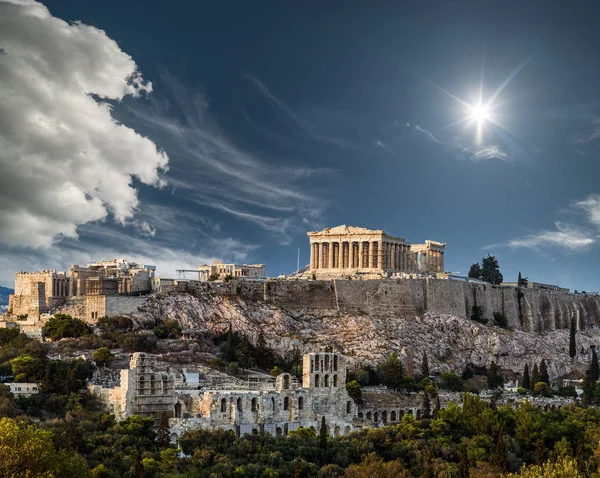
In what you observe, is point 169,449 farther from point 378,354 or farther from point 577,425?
point 378,354

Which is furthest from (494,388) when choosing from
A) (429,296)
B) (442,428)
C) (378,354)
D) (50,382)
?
(50,382)

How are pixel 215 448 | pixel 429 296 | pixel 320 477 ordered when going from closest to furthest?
pixel 320 477, pixel 215 448, pixel 429 296

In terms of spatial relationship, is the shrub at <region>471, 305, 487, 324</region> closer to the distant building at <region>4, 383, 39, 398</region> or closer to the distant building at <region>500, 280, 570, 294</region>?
the distant building at <region>500, 280, 570, 294</region>

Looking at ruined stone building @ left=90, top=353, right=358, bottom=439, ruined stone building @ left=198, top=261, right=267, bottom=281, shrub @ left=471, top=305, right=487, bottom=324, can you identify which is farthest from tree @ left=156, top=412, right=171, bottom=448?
ruined stone building @ left=198, top=261, right=267, bottom=281

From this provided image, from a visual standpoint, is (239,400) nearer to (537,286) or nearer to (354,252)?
(354,252)

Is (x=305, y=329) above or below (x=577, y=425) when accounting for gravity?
above

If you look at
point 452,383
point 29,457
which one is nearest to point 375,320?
point 452,383
